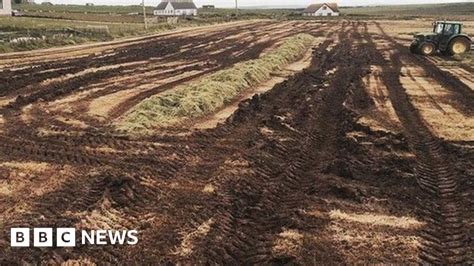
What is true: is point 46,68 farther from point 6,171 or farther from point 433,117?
point 433,117

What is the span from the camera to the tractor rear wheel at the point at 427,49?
29.9 meters

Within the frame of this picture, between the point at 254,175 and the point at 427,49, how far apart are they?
78.5 ft

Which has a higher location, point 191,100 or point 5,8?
point 5,8

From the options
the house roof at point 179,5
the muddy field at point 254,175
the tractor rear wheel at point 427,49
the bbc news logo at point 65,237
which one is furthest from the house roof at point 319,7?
the bbc news logo at point 65,237

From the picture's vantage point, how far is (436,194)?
8.73 metres

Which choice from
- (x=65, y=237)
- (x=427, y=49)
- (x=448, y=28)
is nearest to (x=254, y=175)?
(x=65, y=237)

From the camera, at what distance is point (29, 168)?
9.71 metres

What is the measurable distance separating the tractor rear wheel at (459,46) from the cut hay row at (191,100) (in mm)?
12913

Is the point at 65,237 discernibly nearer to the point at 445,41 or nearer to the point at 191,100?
the point at 191,100

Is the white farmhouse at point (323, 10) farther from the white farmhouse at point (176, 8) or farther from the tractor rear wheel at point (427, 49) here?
the tractor rear wheel at point (427, 49)

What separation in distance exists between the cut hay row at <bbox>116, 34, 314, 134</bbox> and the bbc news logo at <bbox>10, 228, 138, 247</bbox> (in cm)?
539

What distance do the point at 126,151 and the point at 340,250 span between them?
565 cm

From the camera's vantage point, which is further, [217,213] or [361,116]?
[361,116]

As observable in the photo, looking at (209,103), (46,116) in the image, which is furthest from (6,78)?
(209,103)
